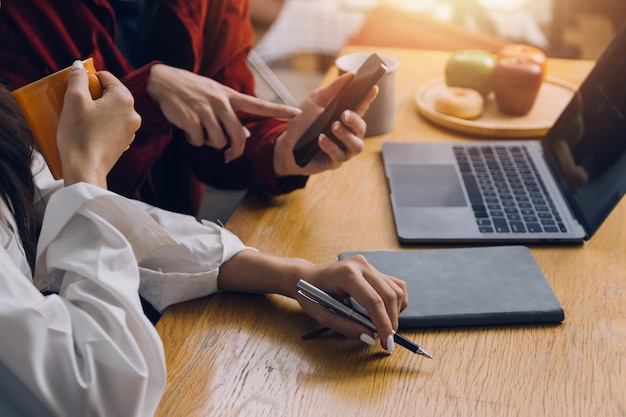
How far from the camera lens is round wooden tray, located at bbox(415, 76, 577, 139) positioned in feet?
3.78

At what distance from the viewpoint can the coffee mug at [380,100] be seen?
3.76 feet

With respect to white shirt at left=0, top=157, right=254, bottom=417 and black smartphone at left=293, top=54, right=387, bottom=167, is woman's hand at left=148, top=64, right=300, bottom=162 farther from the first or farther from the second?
white shirt at left=0, top=157, right=254, bottom=417

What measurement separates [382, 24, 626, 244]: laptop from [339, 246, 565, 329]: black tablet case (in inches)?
2.3

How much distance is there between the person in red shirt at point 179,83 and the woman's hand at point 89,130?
0.26 meters

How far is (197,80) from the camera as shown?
1.00 metres

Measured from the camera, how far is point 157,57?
1.19 meters

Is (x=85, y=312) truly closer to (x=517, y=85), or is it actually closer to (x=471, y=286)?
(x=471, y=286)

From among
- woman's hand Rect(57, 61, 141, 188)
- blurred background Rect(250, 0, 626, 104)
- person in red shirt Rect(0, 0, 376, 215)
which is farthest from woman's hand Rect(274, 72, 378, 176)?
blurred background Rect(250, 0, 626, 104)

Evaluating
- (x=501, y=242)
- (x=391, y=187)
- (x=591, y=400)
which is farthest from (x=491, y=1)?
(x=591, y=400)

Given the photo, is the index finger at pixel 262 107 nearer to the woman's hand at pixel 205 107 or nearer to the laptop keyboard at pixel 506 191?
the woman's hand at pixel 205 107

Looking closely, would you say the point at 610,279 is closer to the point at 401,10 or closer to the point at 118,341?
the point at 118,341

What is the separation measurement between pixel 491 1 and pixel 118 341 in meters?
1.42

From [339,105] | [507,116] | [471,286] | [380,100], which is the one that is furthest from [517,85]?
[471,286]

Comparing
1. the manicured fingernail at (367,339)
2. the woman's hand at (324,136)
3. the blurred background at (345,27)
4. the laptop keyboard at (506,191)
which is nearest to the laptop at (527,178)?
the laptop keyboard at (506,191)
